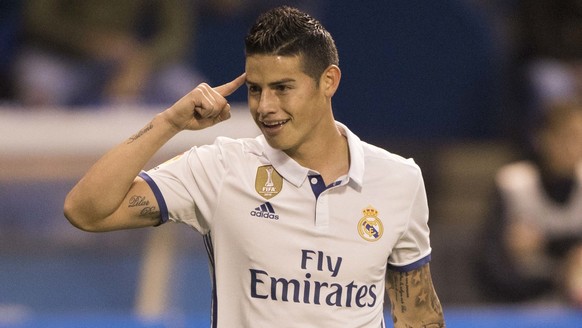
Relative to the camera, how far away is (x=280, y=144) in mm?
3203

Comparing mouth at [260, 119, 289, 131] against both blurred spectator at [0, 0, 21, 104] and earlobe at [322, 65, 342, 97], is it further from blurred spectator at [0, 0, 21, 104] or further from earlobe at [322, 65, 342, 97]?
blurred spectator at [0, 0, 21, 104]

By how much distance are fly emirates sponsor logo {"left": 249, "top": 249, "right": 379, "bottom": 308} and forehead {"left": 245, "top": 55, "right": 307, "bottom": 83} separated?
0.50m

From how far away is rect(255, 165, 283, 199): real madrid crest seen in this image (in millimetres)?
3289

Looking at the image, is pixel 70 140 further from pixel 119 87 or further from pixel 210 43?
pixel 210 43

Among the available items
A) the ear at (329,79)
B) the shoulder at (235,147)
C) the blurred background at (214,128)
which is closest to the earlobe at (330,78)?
the ear at (329,79)

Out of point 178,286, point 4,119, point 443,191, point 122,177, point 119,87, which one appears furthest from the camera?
point 443,191

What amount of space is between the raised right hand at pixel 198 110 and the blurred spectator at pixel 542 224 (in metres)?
3.05

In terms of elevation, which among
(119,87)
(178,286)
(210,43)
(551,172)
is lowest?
(178,286)

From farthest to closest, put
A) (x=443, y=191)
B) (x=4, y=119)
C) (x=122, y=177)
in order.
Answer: (x=443, y=191) → (x=4, y=119) → (x=122, y=177)

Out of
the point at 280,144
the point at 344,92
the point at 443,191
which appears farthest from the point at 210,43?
the point at 280,144

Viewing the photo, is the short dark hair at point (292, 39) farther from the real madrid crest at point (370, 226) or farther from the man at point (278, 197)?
the real madrid crest at point (370, 226)

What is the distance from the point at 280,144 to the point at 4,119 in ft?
10.3

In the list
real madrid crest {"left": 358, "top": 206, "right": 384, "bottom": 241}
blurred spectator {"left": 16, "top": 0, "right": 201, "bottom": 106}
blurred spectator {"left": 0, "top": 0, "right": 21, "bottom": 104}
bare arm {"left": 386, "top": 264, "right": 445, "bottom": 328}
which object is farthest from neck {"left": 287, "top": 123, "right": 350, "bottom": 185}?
blurred spectator {"left": 0, "top": 0, "right": 21, "bottom": 104}

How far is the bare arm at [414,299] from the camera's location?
3469 mm
